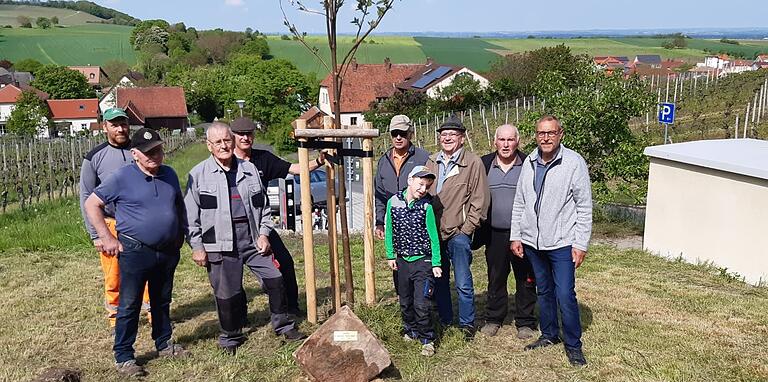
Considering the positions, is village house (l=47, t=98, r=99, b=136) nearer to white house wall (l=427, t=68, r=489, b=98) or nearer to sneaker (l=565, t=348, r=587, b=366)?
white house wall (l=427, t=68, r=489, b=98)

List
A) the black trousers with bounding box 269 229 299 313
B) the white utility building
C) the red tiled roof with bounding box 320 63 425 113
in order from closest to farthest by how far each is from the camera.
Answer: the black trousers with bounding box 269 229 299 313 < the white utility building < the red tiled roof with bounding box 320 63 425 113

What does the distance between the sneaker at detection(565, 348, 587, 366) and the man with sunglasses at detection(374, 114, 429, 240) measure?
1.74 m

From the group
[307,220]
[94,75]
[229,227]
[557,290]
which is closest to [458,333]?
[557,290]

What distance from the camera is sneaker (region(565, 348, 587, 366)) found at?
4.54 metres

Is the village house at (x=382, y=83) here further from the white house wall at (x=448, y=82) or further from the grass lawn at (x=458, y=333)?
the grass lawn at (x=458, y=333)

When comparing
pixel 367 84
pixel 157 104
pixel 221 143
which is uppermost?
pixel 221 143

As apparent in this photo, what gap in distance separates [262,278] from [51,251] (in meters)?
5.59

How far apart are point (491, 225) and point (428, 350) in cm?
110

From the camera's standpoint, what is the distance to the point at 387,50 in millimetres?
94375

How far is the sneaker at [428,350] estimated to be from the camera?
4.68m

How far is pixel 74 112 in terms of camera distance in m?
62.1

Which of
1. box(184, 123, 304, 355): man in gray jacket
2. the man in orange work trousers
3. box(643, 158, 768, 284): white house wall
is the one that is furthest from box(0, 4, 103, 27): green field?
box(184, 123, 304, 355): man in gray jacket

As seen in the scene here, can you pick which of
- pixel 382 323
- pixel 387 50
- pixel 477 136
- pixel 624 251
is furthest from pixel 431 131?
pixel 387 50

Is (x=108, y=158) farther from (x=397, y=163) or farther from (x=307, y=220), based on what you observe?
(x=397, y=163)
